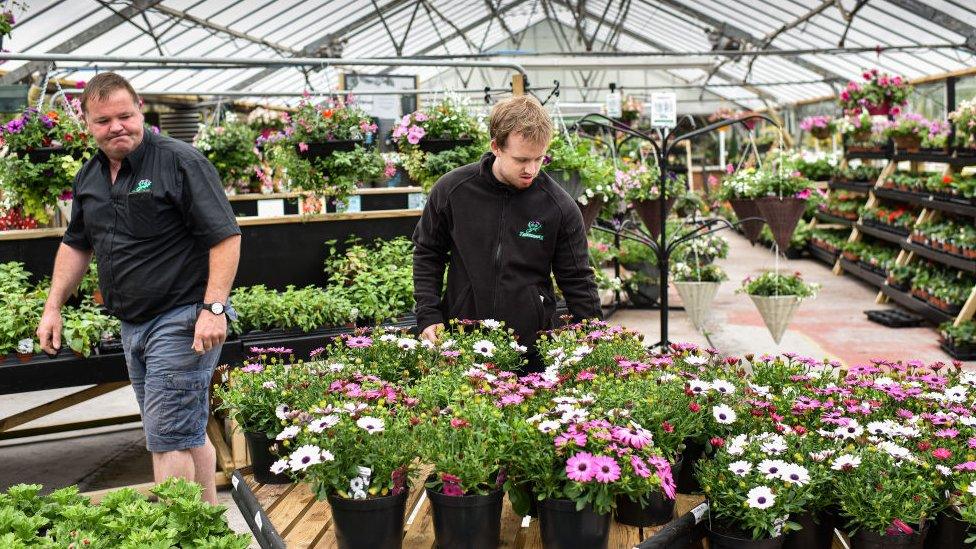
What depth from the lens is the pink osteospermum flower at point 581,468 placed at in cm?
158

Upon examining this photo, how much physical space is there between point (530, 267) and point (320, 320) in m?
1.54

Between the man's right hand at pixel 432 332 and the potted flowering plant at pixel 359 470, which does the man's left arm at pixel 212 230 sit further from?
the potted flowering plant at pixel 359 470

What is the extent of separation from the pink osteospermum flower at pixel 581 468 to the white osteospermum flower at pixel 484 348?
659mm

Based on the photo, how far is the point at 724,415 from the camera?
1.90 meters

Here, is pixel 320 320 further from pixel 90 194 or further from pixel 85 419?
pixel 85 419

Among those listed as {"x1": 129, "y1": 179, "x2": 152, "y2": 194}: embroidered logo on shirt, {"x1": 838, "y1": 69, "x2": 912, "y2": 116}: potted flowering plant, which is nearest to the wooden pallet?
{"x1": 129, "y1": 179, "x2": 152, "y2": 194}: embroidered logo on shirt

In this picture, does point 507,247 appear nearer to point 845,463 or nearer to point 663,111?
point 845,463

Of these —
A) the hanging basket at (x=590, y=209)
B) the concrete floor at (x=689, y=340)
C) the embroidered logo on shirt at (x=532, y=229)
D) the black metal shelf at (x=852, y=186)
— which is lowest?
the concrete floor at (x=689, y=340)

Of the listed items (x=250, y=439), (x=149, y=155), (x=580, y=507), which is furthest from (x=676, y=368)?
(x=149, y=155)

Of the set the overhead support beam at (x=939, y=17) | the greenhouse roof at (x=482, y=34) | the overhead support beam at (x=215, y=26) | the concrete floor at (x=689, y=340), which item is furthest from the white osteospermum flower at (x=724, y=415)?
the overhead support beam at (x=939, y=17)

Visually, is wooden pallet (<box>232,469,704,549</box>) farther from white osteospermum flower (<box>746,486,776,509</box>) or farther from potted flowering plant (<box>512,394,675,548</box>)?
white osteospermum flower (<box>746,486,776,509</box>)

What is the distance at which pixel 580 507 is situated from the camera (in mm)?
1589

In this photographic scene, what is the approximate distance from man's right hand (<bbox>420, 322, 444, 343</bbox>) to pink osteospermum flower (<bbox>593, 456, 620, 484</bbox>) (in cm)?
86

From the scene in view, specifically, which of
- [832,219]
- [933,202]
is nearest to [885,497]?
[933,202]
